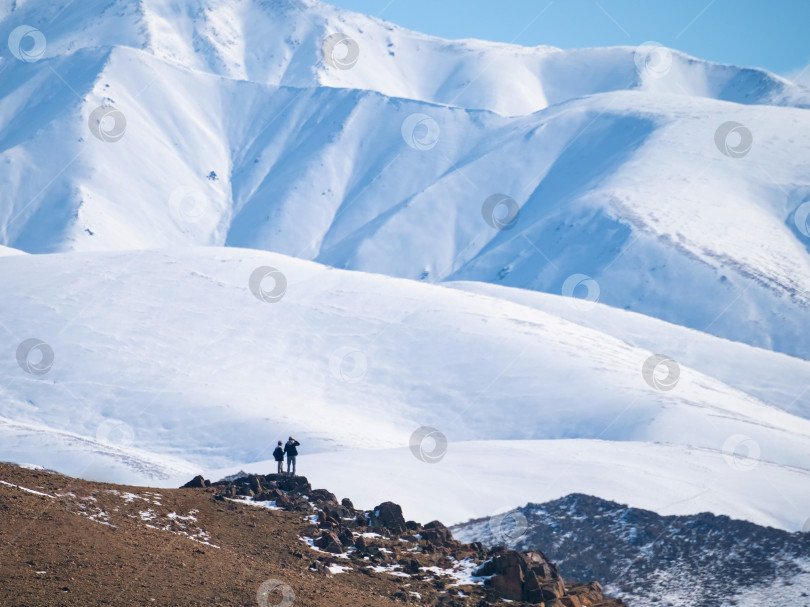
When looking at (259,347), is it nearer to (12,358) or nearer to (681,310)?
(12,358)

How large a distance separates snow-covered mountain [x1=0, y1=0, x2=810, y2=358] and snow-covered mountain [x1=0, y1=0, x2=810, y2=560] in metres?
0.42

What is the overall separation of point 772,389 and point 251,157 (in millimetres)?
104235

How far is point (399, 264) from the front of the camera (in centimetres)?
11106

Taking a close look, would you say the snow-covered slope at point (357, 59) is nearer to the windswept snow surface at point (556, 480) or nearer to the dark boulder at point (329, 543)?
the windswept snow surface at point (556, 480)

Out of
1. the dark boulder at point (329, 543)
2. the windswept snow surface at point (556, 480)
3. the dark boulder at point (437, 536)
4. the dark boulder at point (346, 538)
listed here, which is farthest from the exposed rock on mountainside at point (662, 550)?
the dark boulder at point (329, 543)

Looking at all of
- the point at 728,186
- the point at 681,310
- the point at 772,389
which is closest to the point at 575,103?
the point at 728,186

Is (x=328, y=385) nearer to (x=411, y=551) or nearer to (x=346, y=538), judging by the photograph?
(x=411, y=551)

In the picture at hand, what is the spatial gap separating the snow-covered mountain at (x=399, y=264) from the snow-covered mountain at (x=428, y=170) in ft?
1.39

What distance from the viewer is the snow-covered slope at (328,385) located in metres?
31.3

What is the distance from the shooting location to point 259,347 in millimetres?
47656

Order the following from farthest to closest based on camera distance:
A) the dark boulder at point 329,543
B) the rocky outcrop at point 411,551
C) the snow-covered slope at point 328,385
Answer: the snow-covered slope at point 328,385
the dark boulder at point 329,543
the rocky outcrop at point 411,551

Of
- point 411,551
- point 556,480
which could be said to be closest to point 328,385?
point 556,480

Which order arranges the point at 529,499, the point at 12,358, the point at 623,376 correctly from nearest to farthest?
1. the point at 529,499
2. the point at 12,358
3. the point at 623,376

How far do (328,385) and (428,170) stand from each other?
91635 mm
